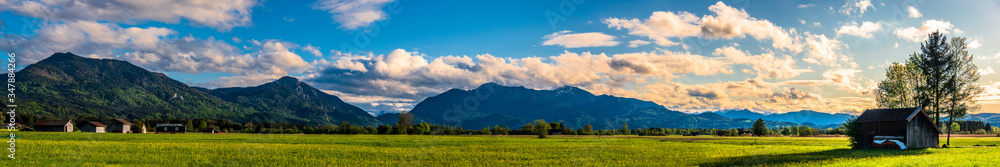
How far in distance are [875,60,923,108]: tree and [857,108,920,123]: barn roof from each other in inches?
675

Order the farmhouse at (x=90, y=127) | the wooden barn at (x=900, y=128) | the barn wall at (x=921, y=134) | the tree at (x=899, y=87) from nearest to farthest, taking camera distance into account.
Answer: the wooden barn at (x=900, y=128), the barn wall at (x=921, y=134), the tree at (x=899, y=87), the farmhouse at (x=90, y=127)

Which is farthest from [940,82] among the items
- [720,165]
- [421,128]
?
[421,128]

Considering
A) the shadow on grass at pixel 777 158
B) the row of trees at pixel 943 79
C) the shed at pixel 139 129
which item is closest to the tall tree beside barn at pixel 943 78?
the row of trees at pixel 943 79

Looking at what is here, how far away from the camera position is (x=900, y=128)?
54344 millimetres

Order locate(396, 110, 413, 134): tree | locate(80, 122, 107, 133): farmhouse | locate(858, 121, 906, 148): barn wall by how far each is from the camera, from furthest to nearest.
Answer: locate(396, 110, 413, 134): tree < locate(80, 122, 107, 133): farmhouse < locate(858, 121, 906, 148): barn wall

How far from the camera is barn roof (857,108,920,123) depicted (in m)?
54.3

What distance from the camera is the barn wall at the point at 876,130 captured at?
→ 54469 millimetres

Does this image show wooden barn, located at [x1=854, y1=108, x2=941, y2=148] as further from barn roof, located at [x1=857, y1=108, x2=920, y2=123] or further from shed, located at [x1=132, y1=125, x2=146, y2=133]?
shed, located at [x1=132, y1=125, x2=146, y2=133]

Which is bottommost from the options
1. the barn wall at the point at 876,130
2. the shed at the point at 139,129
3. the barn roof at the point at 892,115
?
the shed at the point at 139,129

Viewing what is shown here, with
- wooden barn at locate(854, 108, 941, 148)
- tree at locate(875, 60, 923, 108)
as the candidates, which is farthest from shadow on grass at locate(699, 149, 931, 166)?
tree at locate(875, 60, 923, 108)

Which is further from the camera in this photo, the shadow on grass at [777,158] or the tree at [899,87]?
the tree at [899,87]

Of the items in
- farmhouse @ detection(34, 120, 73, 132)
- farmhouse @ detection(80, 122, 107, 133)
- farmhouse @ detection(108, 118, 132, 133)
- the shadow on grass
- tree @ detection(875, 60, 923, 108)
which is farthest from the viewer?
farmhouse @ detection(108, 118, 132, 133)

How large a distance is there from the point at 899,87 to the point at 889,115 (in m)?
23.8

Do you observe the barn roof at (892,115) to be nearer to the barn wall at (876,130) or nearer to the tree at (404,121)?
the barn wall at (876,130)
